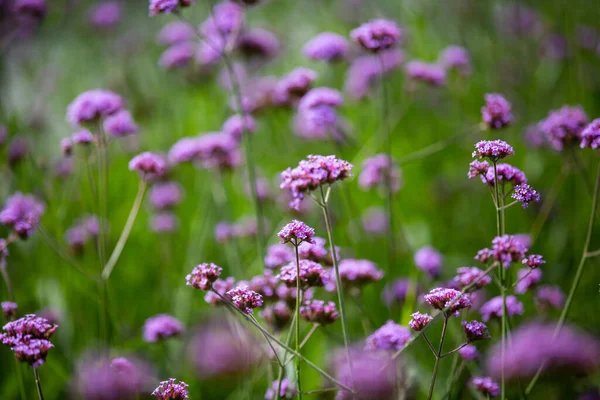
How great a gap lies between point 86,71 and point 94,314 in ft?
12.5

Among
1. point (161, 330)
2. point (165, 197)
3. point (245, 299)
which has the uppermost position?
point (165, 197)

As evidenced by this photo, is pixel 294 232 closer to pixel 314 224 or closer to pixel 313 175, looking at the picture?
pixel 313 175

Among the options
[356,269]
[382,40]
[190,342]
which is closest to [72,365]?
[190,342]

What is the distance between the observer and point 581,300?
1.97 meters

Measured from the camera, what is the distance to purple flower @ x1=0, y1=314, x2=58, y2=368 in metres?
1.04

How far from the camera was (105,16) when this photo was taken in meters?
3.89

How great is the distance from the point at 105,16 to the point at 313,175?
11.4 ft

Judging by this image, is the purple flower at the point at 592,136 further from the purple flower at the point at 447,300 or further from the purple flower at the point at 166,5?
the purple flower at the point at 166,5

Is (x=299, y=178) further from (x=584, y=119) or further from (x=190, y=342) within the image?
(x=190, y=342)

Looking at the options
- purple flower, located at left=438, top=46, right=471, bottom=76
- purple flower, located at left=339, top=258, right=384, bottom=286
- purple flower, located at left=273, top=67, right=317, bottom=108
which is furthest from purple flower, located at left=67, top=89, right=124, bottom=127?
purple flower, located at left=438, top=46, right=471, bottom=76

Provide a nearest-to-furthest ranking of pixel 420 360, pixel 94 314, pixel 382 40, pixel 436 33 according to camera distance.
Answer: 1. pixel 382 40
2. pixel 420 360
3. pixel 94 314
4. pixel 436 33

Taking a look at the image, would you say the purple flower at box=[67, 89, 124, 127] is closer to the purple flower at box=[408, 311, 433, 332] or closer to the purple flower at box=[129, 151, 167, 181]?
the purple flower at box=[129, 151, 167, 181]

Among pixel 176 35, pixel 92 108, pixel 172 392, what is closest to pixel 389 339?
pixel 172 392

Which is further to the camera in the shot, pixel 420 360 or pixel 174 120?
pixel 174 120
